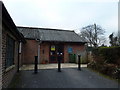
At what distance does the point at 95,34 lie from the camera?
21.6 metres

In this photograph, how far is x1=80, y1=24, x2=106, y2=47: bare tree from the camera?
852 inches

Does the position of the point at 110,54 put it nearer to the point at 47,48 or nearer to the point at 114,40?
the point at 47,48

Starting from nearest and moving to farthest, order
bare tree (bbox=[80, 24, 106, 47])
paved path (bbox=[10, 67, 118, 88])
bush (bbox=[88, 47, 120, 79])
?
paved path (bbox=[10, 67, 118, 88]) < bush (bbox=[88, 47, 120, 79]) < bare tree (bbox=[80, 24, 106, 47])

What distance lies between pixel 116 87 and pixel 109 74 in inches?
63.0

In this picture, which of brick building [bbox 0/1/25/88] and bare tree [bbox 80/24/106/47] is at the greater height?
bare tree [bbox 80/24/106/47]

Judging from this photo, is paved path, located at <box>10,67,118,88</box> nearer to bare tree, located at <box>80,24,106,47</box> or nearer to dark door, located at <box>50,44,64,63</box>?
dark door, located at <box>50,44,64,63</box>

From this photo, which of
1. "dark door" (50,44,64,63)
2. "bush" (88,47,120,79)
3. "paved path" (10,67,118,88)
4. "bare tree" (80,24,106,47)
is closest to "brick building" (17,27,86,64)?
"dark door" (50,44,64,63)

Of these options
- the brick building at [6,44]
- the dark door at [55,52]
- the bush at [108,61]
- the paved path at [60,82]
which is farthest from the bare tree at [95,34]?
the brick building at [6,44]

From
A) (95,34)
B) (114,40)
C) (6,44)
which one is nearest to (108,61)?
(6,44)

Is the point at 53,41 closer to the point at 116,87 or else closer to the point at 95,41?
the point at 116,87

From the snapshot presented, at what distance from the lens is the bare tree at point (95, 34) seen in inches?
852

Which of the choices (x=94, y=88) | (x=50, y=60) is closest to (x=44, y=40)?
(x=50, y=60)

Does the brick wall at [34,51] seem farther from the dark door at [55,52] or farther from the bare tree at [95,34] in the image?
the bare tree at [95,34]

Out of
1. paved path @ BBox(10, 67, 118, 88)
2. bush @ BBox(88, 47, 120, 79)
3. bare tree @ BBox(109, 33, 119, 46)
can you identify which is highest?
bare tree @ BBox(109, 33, 119, 46)
